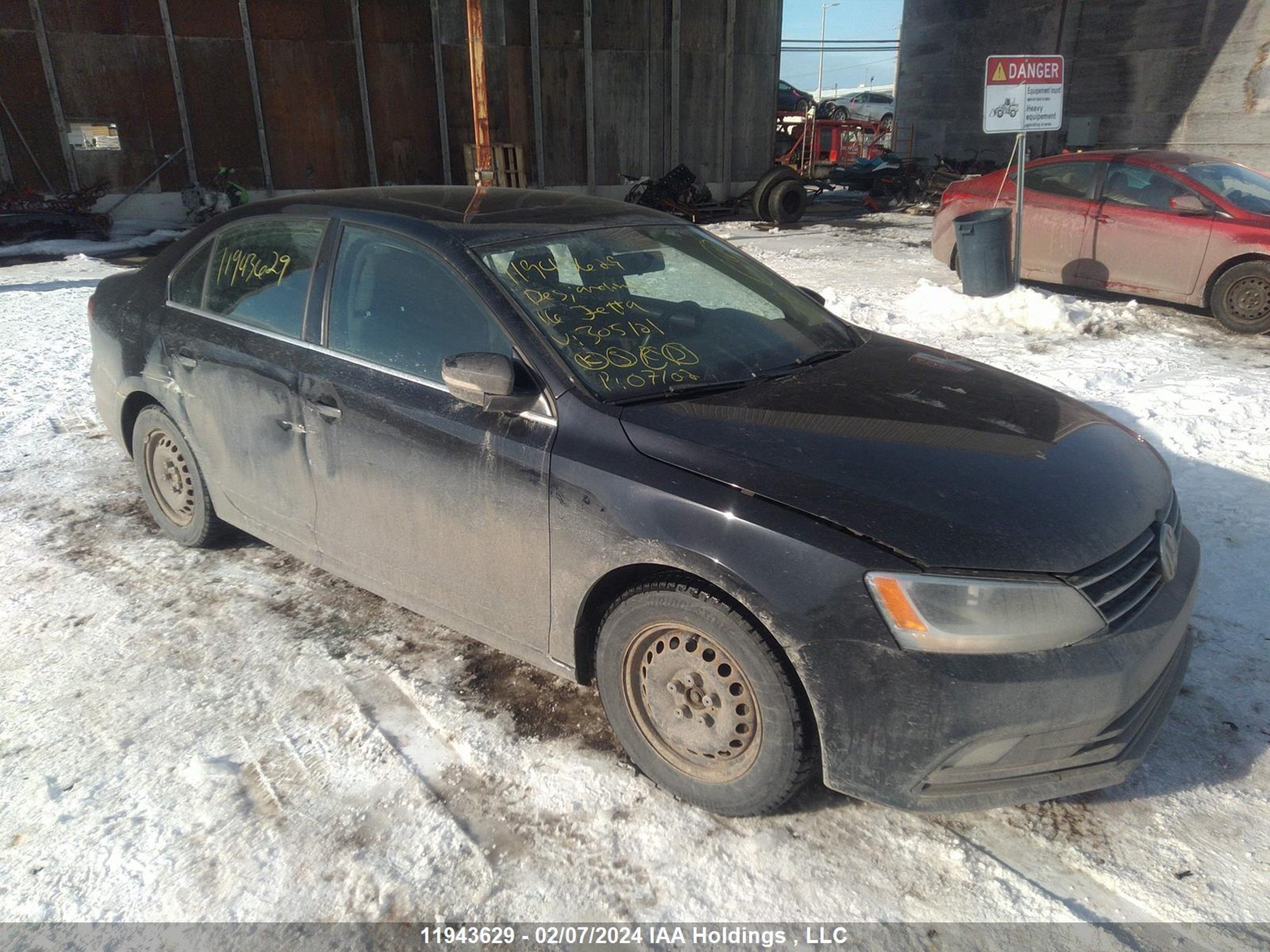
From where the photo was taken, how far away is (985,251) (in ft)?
29.3

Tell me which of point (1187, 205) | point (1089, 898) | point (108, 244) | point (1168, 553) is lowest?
point (1089, 898)

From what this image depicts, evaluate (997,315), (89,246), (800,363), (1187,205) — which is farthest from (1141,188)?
(89,246)

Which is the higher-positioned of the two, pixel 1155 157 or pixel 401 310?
pixel 1155 157

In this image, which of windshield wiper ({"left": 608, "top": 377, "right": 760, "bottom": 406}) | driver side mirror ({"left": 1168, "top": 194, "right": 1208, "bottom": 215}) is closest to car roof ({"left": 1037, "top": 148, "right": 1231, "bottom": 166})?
driver side mirror ({"left": 1168, "top": 194, "right": 1208, "bottom": 215})

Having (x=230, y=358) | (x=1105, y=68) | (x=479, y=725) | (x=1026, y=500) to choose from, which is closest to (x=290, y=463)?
(x=230, y=358)

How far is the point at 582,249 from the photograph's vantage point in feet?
11.1

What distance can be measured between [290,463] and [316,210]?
3.26ft

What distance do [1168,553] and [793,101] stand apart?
27.2m

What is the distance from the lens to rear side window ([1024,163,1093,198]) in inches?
365

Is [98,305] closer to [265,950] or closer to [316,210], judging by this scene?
[316,210]

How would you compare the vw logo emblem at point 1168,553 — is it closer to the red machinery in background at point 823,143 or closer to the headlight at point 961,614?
the headlight at point 961,614

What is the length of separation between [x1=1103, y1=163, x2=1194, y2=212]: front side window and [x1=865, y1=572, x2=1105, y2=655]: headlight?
7889 millimetres

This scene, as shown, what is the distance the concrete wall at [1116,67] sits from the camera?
15.1 meters

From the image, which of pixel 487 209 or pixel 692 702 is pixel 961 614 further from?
pixel 487 209
